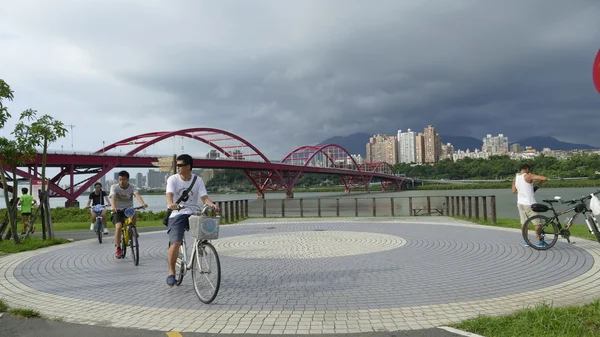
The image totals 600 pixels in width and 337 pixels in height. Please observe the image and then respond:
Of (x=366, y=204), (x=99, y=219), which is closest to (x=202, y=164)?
(x=366, y=204)

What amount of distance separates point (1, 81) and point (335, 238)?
8.25m

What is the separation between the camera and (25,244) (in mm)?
9766

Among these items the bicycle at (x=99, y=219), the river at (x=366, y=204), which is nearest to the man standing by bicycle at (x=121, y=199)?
the bicycle at (x=99, y=219)

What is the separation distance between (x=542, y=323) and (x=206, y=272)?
10.8ft

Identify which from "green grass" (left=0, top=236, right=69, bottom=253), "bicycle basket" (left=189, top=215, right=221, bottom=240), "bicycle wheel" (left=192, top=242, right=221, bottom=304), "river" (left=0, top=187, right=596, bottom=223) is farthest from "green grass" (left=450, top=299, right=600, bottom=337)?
"river" (left=0, top=187, right=596, bottom=223)

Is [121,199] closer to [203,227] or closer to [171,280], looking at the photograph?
[171,280]

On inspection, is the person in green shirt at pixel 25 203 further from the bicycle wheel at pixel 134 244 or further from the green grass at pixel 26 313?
the green grass at pixel 26 313

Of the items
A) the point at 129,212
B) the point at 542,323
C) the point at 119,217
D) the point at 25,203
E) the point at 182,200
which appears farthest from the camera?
the point at 25,203

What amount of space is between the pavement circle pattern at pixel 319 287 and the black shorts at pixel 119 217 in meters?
0.72

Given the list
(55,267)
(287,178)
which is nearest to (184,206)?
(55,267)

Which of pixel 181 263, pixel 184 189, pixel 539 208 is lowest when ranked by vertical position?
pixel 181 263

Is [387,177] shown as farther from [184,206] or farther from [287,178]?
[184,206]

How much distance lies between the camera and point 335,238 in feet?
34.4

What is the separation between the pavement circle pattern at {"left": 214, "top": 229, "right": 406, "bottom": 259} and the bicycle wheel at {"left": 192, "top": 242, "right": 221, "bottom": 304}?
2.95m
